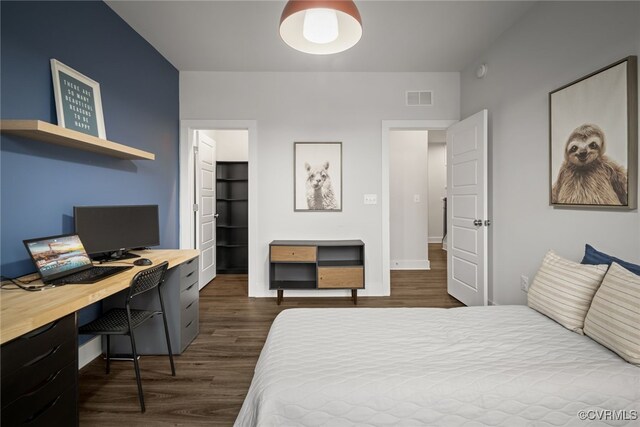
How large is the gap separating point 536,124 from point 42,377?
352 cm

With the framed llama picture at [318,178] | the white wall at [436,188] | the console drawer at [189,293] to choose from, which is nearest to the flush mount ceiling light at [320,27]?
the console drawer at [189,293]

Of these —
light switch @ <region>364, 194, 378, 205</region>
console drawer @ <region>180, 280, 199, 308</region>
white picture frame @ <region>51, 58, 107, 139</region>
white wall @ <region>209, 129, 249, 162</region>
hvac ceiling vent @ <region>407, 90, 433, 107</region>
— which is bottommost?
console drawer @ <region>180, 280, 199, 308</region>

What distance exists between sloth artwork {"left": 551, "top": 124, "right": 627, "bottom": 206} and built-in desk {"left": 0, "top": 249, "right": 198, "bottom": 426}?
9.77 ft

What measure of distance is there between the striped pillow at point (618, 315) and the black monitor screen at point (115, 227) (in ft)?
9.98

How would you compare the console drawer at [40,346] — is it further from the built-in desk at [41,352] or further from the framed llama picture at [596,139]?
the framed llama picture at [596,139]

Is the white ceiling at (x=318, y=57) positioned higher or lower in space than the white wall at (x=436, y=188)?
higher

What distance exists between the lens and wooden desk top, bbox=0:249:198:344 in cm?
103

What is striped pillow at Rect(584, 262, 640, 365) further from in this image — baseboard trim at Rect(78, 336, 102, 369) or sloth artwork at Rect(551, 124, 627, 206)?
baseboard trim at Rect(78, 336, 102, 369)

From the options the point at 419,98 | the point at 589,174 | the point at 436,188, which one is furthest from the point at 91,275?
the point at 436,188

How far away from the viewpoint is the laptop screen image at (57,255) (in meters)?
1.53

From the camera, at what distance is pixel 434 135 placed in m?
7.01

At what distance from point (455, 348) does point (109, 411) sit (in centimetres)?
200

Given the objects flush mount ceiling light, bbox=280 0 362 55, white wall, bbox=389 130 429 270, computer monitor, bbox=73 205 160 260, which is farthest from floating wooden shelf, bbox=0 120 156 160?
white wall, bbox=389 130 429 270

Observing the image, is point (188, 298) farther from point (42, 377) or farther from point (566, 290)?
point (566, 290)
